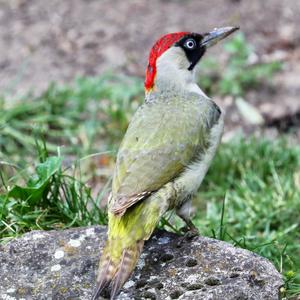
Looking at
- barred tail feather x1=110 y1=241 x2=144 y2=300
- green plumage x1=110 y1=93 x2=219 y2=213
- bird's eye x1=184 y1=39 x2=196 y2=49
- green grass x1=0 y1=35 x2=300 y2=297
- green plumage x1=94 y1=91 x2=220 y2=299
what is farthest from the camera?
bird's eye x1=184 y1=39 x2=196 y2=49

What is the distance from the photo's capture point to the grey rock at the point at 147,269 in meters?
3.76

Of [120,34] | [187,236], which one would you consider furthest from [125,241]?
[120,34]

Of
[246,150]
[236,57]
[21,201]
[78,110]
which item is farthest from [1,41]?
[21,201]

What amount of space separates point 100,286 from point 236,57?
4.36 meters

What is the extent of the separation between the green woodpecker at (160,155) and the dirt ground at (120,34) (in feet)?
7.63

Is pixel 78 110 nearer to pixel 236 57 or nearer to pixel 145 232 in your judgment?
pixel 236 57

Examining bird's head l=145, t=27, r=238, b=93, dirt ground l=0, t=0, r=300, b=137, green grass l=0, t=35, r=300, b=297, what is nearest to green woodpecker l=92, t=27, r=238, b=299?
bird's head l=145, t=27, r=238, b=93

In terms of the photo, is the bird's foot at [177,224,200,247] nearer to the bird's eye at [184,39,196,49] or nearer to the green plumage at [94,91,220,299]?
the green plumage at [94,91,220,299]

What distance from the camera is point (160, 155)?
13.9 ft

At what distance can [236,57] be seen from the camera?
767cm

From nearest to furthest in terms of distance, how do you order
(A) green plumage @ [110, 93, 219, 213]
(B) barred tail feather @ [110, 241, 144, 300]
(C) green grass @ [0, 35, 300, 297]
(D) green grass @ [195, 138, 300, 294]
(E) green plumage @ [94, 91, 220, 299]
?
1. (B) barred tail feather @ [110, 241, 144, 300]
2. (E) green plumage @ [94, 91, 220, 299]
3. (A) green plumage @ [110, 93, 219, 213]
4. (C) green grass @ [0, 35, 300, 297]
5. (D) green grass @ [195, 138, 300, 294]

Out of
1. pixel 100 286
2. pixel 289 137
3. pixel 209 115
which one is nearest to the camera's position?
pixel 100 286

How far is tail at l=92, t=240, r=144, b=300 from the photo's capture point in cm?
368

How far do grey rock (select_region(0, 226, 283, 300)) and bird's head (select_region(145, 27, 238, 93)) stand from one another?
3.54 ft
